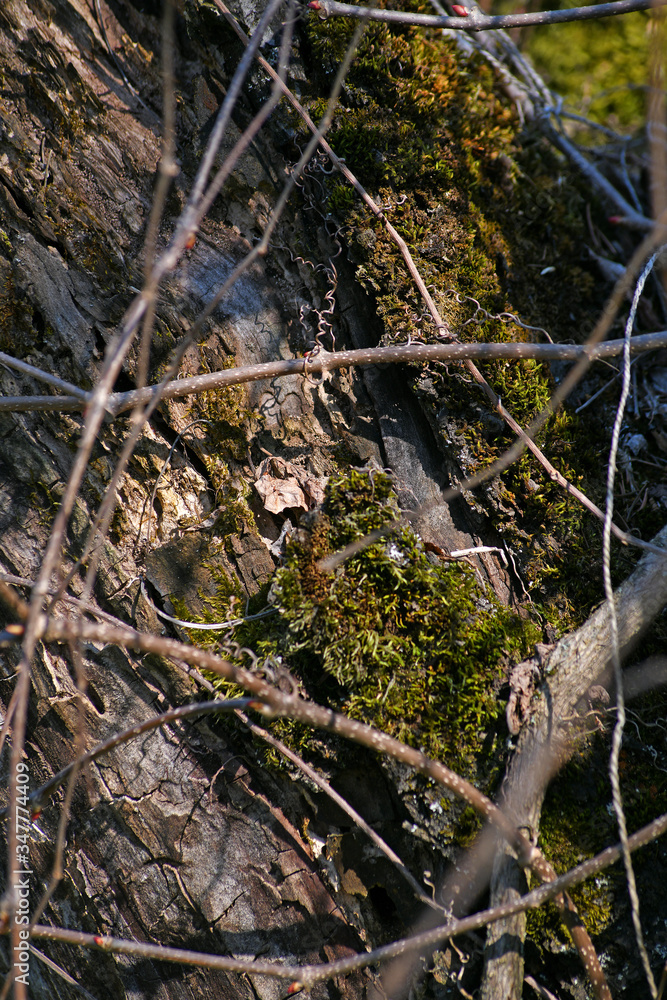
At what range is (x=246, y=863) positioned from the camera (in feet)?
6.15

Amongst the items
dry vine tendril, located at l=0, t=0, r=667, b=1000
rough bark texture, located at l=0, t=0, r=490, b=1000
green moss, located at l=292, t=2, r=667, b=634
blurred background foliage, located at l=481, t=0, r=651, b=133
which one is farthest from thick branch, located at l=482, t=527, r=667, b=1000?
blurred background foliage, located at l=481, t=0, r=651, b=133

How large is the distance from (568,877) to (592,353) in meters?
1.58

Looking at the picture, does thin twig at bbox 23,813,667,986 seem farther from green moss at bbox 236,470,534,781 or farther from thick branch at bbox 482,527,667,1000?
green moss at bbox 236,470,534,781

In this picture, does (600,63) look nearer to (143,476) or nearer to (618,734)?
(143,476)

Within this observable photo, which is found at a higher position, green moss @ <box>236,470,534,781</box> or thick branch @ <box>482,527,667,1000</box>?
green moss @ <box>236,470,534,781</box>

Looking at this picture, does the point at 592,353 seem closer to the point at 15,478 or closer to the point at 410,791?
the point at 410,791

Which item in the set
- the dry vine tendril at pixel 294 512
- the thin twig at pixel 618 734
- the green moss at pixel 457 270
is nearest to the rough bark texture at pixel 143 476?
the dry vine tendril at pixel 294 512

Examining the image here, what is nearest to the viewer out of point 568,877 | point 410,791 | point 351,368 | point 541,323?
point 568,877

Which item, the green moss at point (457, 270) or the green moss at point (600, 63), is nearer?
the green moss at point (457, 270)

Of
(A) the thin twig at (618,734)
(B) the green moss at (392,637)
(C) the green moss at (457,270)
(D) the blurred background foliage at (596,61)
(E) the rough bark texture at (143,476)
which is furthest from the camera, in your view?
(D) the blurred background foliage at (596,61)

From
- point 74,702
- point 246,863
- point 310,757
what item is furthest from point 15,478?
point 246,863

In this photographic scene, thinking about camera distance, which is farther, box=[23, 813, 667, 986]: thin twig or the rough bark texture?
the rough bark texture

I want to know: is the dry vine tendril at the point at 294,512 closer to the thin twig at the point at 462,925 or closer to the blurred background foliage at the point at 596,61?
the thin twig at the point at 462,925

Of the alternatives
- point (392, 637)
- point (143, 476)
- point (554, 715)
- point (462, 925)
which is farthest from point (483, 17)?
point (462, 925)
